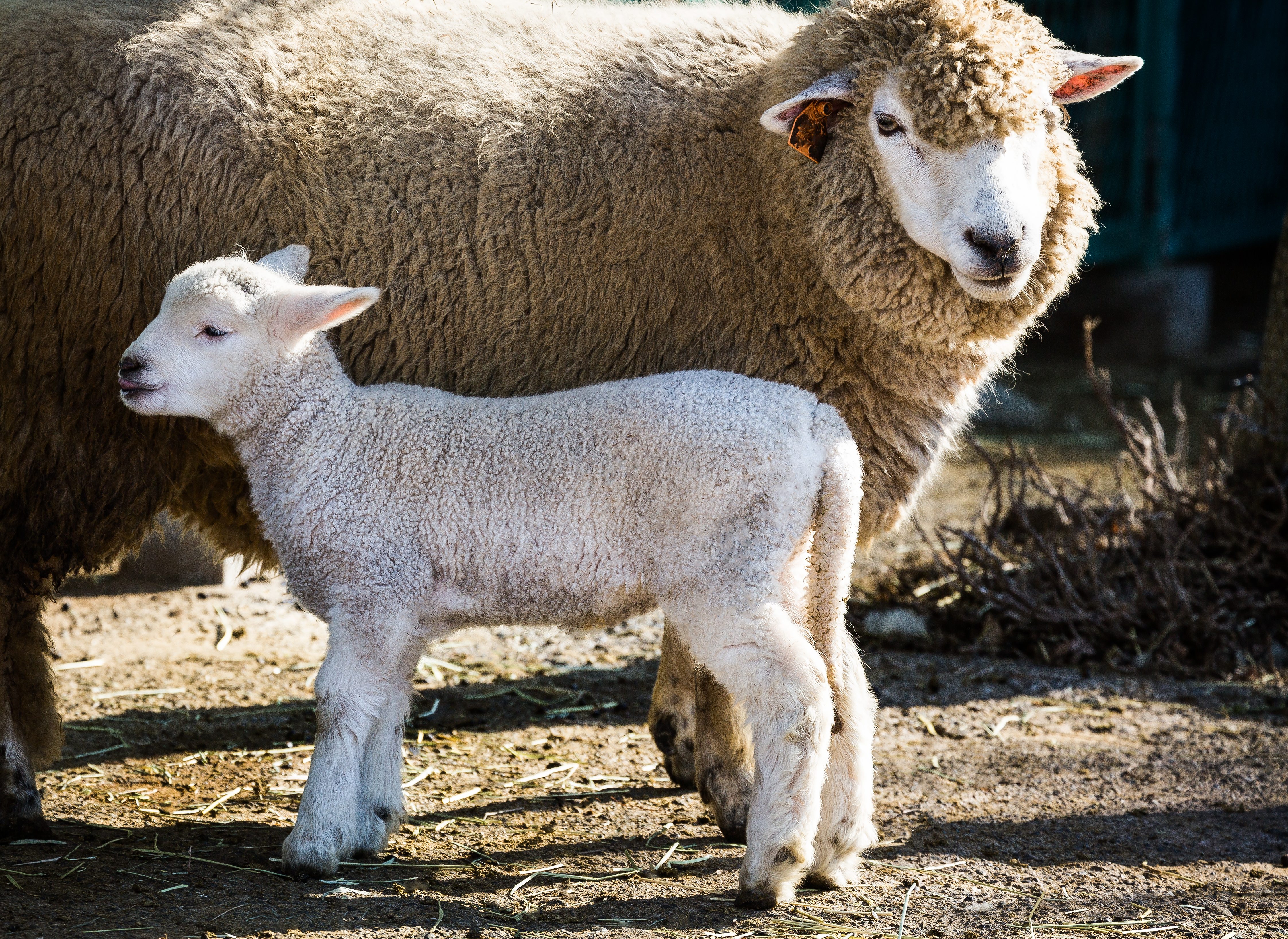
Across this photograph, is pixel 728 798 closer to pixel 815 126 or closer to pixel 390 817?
pixel 390 817

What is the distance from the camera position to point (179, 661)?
5172mm

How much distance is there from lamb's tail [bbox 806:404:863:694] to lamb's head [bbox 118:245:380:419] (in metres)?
1.19

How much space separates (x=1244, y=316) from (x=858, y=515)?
9398mm

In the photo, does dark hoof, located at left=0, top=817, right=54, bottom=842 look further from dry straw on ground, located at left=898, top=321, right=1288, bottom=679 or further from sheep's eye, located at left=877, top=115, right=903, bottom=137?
dry straw on ground, located at left=898, top=321, right=1288, bottom=679

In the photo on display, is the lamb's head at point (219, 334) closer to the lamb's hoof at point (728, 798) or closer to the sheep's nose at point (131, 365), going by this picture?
the sheep's nose at point (131, 365)

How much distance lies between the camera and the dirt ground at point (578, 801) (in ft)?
10.3

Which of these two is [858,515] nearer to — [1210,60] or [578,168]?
[578,168]

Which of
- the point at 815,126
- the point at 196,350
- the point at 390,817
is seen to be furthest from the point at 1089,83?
the point at 390,817

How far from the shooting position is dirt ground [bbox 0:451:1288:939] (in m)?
3.14

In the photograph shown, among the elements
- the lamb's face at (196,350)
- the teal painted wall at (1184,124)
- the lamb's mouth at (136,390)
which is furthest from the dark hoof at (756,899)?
the teal painted wall at (1184,124)

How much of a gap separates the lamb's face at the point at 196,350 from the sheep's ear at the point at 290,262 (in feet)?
0.54

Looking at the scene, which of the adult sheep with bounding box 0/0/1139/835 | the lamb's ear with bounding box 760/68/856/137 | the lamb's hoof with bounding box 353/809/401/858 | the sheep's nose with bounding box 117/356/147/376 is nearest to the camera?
the sheep's nose with bounding box 117/356/147/376

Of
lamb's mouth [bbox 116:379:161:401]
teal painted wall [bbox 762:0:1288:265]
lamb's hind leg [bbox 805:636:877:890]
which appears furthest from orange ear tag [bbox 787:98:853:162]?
teal painted wall [bbox 762:0:1288:265]

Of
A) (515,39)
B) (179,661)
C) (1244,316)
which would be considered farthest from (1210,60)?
(179,661)
